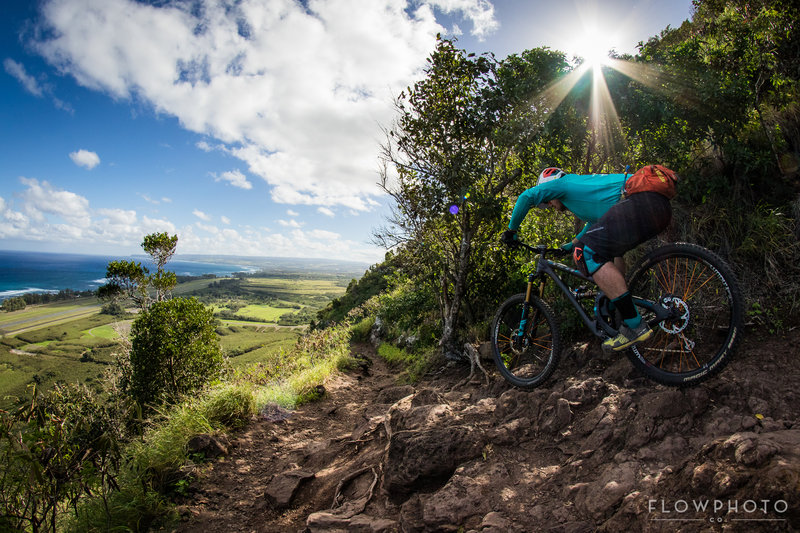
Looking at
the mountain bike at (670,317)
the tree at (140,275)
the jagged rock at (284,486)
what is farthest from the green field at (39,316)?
the mountain bike at (670,317)

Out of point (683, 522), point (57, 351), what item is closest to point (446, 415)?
point (683, 522)

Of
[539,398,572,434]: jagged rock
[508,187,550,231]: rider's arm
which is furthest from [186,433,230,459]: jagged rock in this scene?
[508,187,550,231]: rider's arm

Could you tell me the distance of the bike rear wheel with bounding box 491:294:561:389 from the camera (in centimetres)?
414

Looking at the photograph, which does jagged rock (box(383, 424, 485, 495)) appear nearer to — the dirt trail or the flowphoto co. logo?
the dirt trail

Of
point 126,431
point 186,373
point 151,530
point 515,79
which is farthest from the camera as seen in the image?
point 186,373

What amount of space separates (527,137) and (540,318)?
3.73 meters

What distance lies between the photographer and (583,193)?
3.67 meters

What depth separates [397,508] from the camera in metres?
3.03

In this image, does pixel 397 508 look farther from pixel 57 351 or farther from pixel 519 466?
pixel 57 351

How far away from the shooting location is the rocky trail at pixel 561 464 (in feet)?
6.23

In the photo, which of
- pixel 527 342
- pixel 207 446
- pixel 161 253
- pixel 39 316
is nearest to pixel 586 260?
pixel 527 342

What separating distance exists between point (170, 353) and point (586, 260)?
11.6 meters

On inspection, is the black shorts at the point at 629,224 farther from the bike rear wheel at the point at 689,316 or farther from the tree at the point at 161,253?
the tree at the point at 161,253

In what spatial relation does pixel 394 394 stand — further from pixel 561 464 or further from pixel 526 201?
pixel 526 201
